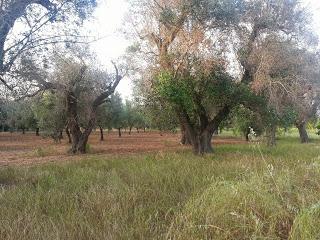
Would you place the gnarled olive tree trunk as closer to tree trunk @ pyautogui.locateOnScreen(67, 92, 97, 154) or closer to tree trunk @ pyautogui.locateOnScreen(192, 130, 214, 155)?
tree trunk @ pyautogui.locateOnScreen(192, 130, 214, 155)

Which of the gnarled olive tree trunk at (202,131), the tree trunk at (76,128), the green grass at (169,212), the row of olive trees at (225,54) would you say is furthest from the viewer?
the tree trunk at (76,128)

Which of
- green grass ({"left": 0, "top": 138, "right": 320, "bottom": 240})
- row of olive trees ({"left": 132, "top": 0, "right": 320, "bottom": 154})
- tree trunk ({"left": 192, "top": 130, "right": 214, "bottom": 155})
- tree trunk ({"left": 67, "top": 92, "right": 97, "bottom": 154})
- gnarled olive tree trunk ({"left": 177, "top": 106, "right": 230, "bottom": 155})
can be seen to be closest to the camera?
green grass ({"left": 0, "top": 138, "right": 320, "bottom": 240})

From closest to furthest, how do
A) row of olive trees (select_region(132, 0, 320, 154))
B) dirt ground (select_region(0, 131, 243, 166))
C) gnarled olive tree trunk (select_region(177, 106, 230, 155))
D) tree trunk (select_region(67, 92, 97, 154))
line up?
row of olive trees (select_region(132, 0, 320, 154)) → dirt ground (select_region(0, 131, 243, 166)) → gnarled olive tree trunk (select_region(177, 106, 230, 155)) → tree trunk (select_region(67, 92, 97, 154))

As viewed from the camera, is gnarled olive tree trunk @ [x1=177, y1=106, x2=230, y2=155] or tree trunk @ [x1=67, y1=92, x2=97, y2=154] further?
tree trunk @ [x1=67, y1=92, x2=97, y2=154]

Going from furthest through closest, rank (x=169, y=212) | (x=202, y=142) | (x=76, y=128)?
(x=76, y=128), (x=202, y=142), (x=169, y=212)

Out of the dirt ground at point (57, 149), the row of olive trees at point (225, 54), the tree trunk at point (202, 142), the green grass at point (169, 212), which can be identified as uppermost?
the row of olive trees at point (225, 54)

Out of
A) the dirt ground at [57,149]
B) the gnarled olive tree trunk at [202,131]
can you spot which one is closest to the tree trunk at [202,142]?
the gnarled olive tree trunk at [202,131]

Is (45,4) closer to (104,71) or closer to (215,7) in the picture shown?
(215,7)

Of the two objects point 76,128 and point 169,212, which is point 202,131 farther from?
point 169,212

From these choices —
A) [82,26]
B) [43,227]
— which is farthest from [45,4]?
[43,227]

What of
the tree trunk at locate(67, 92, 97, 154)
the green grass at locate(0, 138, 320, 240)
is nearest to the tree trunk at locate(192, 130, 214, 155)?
the tree trunk at locate(67, 92, 97, 154)

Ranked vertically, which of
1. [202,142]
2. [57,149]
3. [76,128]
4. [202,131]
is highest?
[76,128]

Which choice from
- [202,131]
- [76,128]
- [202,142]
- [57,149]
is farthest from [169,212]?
[57,149]

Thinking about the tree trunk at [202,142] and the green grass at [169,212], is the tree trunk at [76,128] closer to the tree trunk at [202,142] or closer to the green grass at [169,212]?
the tree trunk at [202,142]
